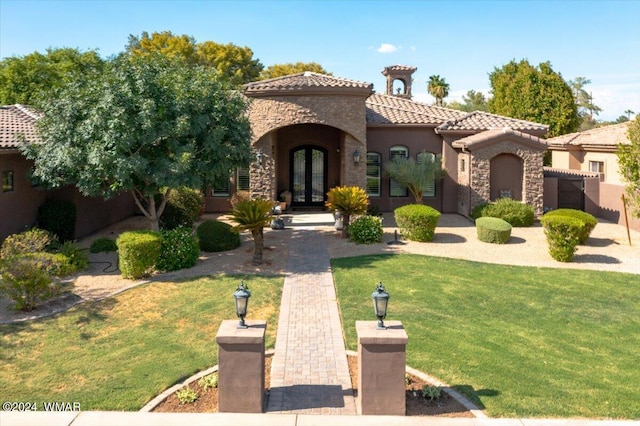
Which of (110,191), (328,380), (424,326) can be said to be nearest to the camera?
(328,380)

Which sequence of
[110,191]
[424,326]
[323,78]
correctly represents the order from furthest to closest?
1. [323,78]
2. [110,191]
3. [424,326]

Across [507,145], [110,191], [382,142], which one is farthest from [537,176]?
[110,191]

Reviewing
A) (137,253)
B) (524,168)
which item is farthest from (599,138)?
(137,253)

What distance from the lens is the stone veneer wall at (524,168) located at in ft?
Result: 74.3

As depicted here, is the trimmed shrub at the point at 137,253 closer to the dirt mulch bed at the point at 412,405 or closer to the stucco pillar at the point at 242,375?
the dirt mulch bed at the point at 412,405

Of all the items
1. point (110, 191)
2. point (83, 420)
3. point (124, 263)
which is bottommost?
point (83, 420)

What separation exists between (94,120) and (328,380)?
984 centimetres

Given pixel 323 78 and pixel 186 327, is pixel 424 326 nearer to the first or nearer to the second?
pixel 186 327

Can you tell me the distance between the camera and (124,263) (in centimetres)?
1425

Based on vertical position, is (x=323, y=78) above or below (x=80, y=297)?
above

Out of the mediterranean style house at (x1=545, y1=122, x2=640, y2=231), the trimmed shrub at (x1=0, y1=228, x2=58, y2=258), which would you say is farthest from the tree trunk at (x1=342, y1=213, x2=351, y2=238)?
the mediterranean style house at (x1=545, y1=122, x2=640, y2=231)

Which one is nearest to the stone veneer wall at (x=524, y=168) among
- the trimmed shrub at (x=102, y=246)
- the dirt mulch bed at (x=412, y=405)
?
the trimmed shrub at (x=102, y=246)

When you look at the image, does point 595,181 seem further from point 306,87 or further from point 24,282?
point 24,282

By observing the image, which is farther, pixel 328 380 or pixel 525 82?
pixel 525 82
